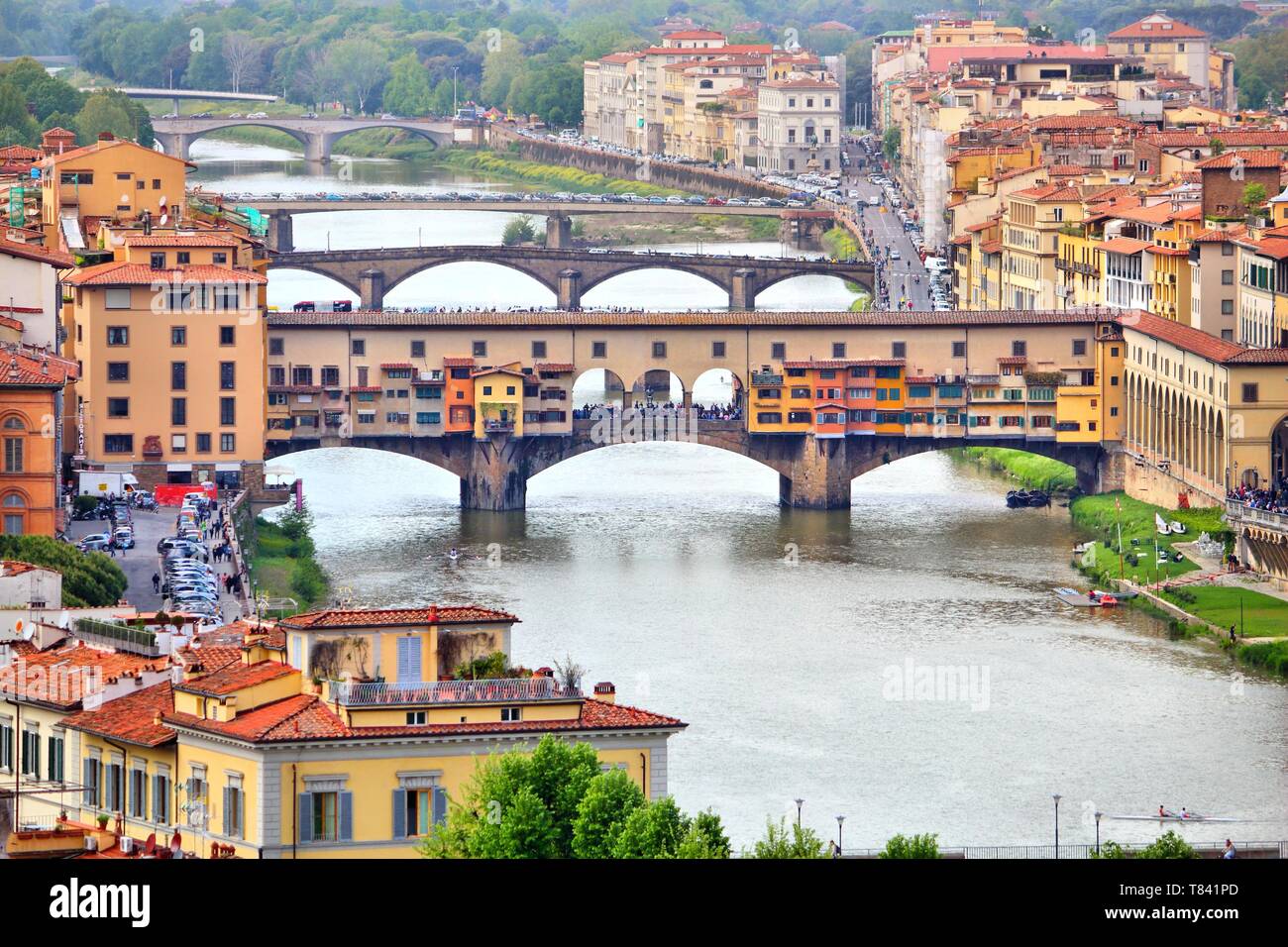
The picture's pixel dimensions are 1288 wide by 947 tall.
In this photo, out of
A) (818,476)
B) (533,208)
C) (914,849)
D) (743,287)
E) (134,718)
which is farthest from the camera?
(533,208)

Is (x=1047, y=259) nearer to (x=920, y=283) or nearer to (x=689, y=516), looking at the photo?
(x=920, y=283)

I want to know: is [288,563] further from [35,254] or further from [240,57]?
[240,57]

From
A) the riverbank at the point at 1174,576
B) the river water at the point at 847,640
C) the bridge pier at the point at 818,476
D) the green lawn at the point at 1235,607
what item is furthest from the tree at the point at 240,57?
the green lawn at the point at 1235,607

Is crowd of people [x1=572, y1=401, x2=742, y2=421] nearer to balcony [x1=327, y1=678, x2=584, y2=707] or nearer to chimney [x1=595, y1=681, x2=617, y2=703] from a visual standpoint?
chimney [x1=595, y1=681, x2=617, y2=703]

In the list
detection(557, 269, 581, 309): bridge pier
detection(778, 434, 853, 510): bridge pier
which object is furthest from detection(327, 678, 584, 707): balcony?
detection(557, 269, 581, 309): bridge pier

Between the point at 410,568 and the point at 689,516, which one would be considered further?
the point at 689,516

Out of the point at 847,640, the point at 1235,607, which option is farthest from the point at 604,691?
the point at 1235,607
